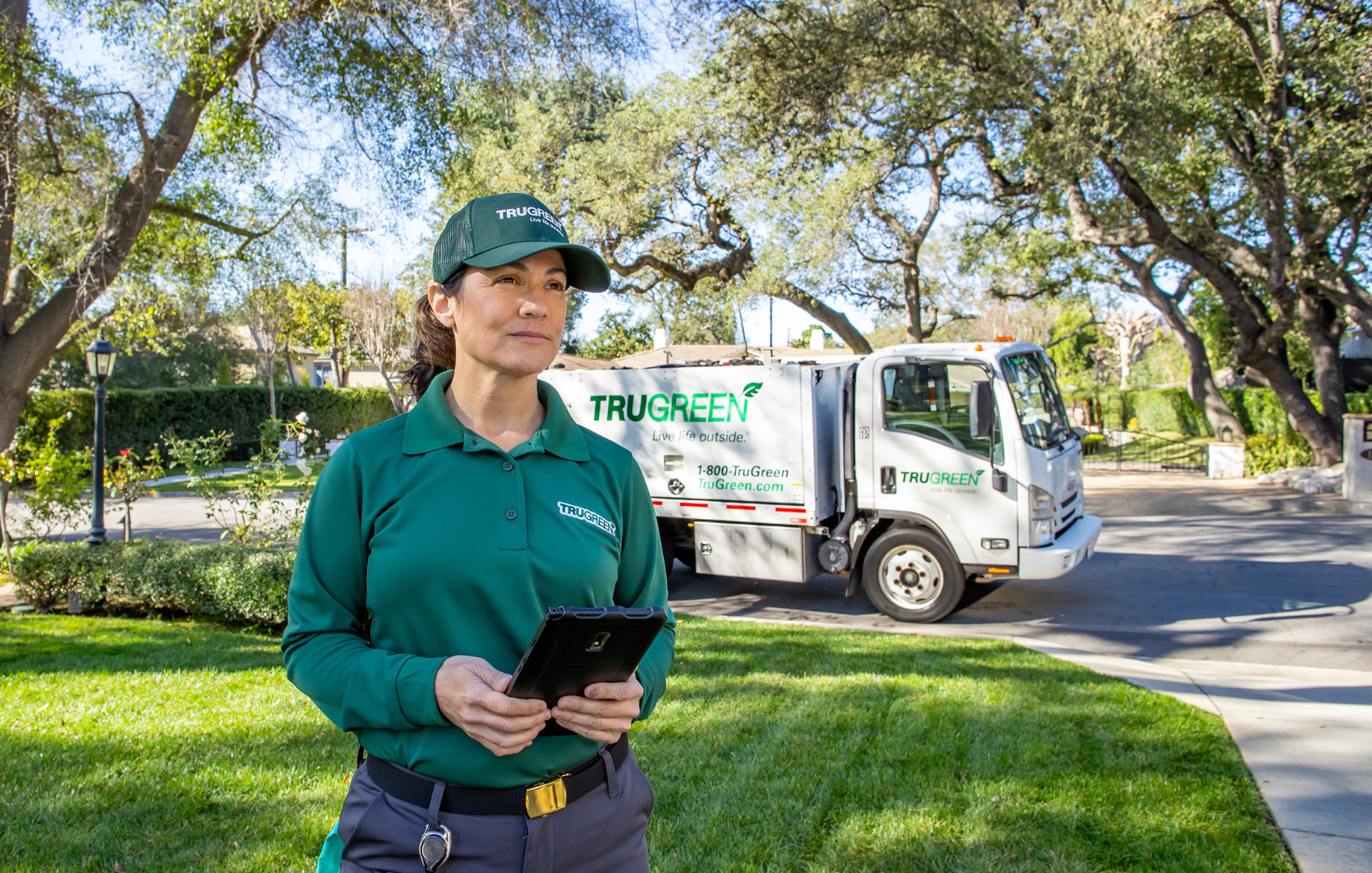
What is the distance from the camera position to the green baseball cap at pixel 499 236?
1.76 metres

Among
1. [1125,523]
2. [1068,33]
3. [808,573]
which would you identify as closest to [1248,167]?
[1068,33]

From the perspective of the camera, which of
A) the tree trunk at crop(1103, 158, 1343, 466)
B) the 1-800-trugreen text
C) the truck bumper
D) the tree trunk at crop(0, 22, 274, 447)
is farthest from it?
the tree trunk at crop(1103, 158, 1343, 466)

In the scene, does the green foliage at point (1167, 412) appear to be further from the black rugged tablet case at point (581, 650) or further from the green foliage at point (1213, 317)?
the black rugged tablet case at point (581, 650)

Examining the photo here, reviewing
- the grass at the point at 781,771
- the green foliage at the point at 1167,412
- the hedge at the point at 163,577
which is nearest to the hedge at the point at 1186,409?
the green foliage at the point at 1167,412

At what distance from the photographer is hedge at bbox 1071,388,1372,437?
28734mm

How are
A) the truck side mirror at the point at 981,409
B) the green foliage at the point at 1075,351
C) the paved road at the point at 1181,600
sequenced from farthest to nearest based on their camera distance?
the green foliage at the point at 1075,351, the truck side mirror at the point at 981,409, the paved road at the point at 1181,600

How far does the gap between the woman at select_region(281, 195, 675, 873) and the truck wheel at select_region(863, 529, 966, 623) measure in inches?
290

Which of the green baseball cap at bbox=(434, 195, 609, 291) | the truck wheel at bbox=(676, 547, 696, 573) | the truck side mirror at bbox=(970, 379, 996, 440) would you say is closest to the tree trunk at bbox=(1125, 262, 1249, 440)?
the truck side mirror at bbox=(970, 379, 996, 440)

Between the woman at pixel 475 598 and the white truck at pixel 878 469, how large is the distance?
7.06 metres

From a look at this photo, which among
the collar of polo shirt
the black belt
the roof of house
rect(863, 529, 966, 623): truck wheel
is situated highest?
the roof of house

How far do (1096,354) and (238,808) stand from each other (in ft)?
212

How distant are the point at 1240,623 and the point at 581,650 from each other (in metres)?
8.90

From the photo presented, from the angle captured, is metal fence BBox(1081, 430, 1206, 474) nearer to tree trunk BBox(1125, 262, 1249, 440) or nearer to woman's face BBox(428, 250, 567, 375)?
tree trunk BBox(1125, 262, 1249, 440)

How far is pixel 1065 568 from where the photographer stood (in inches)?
332
